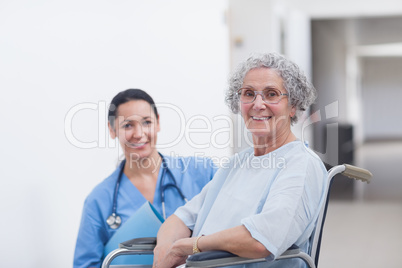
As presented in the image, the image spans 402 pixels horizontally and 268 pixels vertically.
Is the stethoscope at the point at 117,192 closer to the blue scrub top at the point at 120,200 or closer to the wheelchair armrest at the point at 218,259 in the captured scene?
the blue scrub top at the point at 120,200

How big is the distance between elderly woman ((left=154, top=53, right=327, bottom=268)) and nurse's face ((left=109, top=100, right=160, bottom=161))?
1.03ft

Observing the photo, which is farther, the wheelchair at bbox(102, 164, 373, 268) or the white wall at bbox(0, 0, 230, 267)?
the white wall at bbox(0, 0, 230, 267)

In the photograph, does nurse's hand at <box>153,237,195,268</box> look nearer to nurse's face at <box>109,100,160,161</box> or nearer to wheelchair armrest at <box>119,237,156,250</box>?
wheelchair armrest at <box>119,237,156,250</box>

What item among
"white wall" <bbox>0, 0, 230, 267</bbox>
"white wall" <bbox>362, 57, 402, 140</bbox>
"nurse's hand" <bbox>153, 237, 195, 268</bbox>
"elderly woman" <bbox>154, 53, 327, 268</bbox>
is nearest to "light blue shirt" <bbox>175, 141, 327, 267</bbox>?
"elderly woman" <bbox>154, 53, 327, 268</bbox>

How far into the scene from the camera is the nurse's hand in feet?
4.68

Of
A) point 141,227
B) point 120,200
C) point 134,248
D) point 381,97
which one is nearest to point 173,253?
point 134,248

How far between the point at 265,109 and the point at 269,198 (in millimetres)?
257

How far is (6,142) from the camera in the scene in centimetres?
179

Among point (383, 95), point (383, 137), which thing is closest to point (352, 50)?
point (383, 95)

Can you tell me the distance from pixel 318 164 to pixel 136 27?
4.39 ft

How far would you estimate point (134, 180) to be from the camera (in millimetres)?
1899

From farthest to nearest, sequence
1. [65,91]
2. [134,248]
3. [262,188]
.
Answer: [65,91] < [134,248] < [262,188]

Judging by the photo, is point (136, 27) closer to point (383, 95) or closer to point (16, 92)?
point (16, 92)

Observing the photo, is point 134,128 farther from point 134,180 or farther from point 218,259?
point 218,259
